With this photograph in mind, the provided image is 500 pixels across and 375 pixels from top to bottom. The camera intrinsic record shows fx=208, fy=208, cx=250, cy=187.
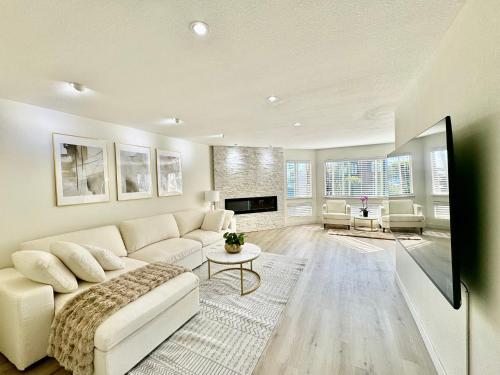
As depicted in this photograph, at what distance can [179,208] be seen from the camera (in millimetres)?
4574

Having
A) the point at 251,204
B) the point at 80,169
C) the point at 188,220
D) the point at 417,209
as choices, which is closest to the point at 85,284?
the point at 80,169

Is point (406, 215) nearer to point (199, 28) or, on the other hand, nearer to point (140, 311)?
point (199, 28)

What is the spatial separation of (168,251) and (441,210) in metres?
3.06

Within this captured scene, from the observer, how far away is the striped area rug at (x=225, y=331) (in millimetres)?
1678

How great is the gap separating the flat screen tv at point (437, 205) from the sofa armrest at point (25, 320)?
9.39ft

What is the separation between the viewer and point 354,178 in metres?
6.59

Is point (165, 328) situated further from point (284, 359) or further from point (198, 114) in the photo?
point (198, 114)

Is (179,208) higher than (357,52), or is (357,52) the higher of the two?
(357,52)

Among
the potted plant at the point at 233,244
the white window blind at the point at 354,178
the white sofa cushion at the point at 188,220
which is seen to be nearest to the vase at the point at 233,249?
the potted plant at the point at 233,244

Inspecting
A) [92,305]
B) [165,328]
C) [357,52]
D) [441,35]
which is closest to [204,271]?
[165,328]

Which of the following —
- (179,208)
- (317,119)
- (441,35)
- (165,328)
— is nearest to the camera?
(441,35)

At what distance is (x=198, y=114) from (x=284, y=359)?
2.96 meters

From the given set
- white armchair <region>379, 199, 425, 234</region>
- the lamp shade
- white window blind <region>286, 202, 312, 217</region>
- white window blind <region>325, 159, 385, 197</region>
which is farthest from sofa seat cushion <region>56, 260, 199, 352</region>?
white window blind <region>325, 159, 385, 197</region>

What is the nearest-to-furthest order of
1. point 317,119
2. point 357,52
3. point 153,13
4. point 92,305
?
1. point 153,13
2. point 357,52
3. point 92,305
4. point 317,119
